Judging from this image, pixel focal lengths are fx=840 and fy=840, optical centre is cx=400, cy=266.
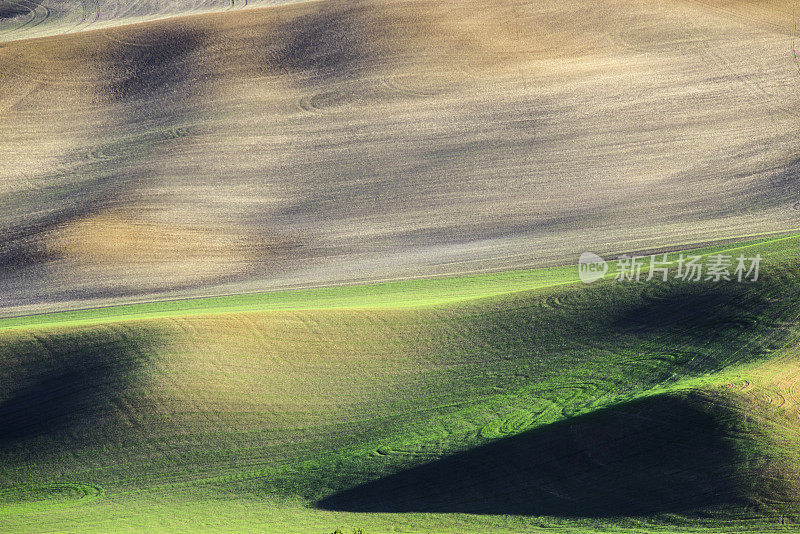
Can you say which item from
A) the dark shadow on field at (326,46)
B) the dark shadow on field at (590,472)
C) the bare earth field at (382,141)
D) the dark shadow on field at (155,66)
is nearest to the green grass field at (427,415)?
the dark shadow on field at (590,472)

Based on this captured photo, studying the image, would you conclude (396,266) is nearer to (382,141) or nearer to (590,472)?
(382,141)

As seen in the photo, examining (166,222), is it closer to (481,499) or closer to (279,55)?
(279,55)

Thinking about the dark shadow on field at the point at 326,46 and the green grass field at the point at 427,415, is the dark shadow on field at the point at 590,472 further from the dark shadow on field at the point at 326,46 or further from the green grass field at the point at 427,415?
the dark shadow on field at the point at 326,46

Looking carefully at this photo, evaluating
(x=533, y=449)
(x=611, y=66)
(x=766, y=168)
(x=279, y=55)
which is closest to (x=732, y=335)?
(x=533, y=449)

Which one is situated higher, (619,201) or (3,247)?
(3,247)

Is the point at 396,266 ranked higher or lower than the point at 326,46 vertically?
lower

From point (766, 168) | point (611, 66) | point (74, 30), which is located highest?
point (74, 30)

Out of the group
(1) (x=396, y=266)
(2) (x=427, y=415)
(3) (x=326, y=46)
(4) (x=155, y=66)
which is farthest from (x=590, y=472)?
(4) (x=155, y=66)
